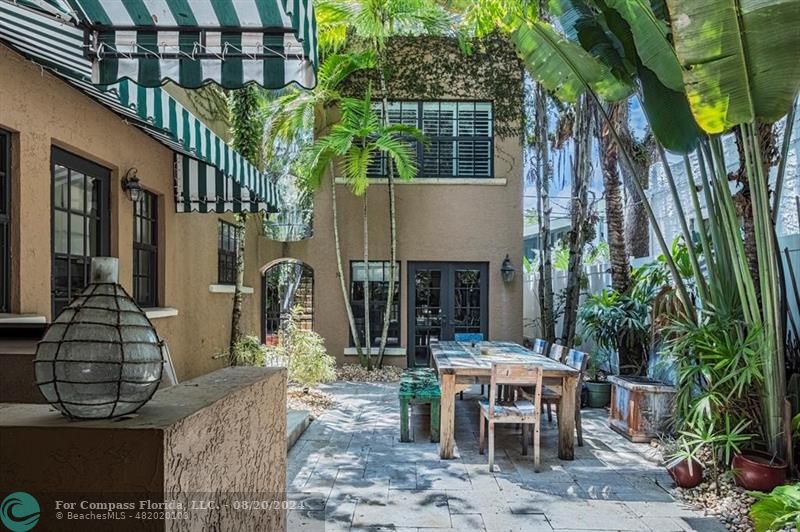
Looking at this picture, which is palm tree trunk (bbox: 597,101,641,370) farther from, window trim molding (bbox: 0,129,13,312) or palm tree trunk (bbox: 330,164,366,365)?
window trim molding (bbox: 0,129,13,312)

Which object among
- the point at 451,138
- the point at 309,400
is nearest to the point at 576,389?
the point at 309,400

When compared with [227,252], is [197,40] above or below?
above

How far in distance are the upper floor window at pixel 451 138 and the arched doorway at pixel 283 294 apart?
314 centimetres

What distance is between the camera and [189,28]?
10.4ft

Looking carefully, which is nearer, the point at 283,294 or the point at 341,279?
the point at 341,279

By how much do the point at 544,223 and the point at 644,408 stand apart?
530 cm

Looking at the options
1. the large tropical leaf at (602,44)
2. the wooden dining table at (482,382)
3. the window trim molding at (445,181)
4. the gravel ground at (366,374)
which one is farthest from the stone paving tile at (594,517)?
the window trim molding at (445,181)

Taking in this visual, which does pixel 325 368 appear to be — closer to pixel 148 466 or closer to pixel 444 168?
pixel 444 168

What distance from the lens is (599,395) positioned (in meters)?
8.74

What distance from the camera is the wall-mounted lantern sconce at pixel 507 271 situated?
1183 centimetres

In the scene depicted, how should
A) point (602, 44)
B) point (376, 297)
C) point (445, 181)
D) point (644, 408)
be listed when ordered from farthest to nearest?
point (376, 297)
point (445, 181)
point (644, 408)
point (602, 44)

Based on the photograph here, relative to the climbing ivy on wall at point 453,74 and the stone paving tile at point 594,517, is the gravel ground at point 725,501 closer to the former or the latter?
the stone paving tile at point 594,517

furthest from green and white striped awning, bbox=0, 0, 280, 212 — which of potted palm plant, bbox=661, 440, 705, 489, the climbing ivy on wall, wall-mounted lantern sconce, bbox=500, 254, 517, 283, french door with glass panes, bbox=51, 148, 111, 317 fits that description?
wall-mounted lantern sconce, bbox=500, 254, 517, 283

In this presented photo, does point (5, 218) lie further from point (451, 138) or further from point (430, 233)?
point (451, 138)
